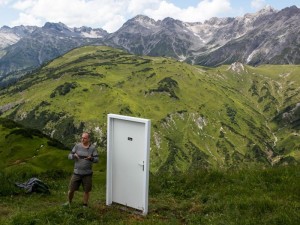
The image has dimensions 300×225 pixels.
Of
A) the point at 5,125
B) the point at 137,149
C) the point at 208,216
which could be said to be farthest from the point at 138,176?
the point at 5,125

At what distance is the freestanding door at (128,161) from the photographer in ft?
54.0

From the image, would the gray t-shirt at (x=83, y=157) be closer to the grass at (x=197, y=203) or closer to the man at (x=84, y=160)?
the man at (x=84, y=160)

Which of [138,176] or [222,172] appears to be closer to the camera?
[138,176]

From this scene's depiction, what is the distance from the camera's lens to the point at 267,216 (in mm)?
14383

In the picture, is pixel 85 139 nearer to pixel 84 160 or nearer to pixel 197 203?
pixel 84 160

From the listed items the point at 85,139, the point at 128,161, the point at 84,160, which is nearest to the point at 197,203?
the point at 128,161

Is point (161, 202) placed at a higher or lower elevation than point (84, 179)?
lower

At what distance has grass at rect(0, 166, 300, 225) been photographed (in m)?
14.5

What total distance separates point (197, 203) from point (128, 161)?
13.4 ft

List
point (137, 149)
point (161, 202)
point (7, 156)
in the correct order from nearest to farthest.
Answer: point (137, 149) → point (161, 202) → point (7, 156)

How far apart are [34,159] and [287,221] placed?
157 ft

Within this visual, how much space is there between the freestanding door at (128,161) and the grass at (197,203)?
606 mm

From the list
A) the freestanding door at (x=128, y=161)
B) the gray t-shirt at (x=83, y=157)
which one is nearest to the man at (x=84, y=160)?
the gray t-shirt at (x=83, y=157)

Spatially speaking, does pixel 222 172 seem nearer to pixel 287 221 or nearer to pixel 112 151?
pixel 112 151
